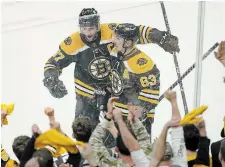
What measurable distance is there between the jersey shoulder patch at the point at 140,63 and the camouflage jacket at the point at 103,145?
0.82 meters

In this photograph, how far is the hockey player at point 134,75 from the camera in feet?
12.0

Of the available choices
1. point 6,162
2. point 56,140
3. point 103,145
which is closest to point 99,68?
point 6,162

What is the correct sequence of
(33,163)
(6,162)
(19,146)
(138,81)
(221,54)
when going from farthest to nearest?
(138,81), (221,54), (6,162), (19,146), (33,163)

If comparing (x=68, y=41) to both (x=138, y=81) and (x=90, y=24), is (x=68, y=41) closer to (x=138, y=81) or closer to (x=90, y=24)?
(x=90, y=24)

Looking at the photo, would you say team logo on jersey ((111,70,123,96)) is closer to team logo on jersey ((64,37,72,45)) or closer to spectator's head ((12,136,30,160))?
team logo on jersey ((64,37,72,45))

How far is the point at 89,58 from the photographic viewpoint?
3.71m

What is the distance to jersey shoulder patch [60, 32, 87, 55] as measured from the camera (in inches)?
147

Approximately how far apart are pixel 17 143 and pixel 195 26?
4.31 ft

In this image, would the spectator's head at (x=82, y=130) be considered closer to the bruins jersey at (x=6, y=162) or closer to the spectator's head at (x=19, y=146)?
the spectator's head at (x=19, y=146)

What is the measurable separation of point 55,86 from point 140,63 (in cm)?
55

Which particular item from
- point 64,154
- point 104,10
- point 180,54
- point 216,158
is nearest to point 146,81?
point 180,54

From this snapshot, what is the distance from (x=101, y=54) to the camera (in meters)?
3.69

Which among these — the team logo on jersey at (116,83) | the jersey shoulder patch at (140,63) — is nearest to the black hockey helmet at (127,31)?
the jersey shoulder patch at (140,63)

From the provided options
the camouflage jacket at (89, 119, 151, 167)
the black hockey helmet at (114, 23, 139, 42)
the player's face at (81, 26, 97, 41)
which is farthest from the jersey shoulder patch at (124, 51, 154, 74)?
the camouflage jacket at (89, 119, 151, 167)
